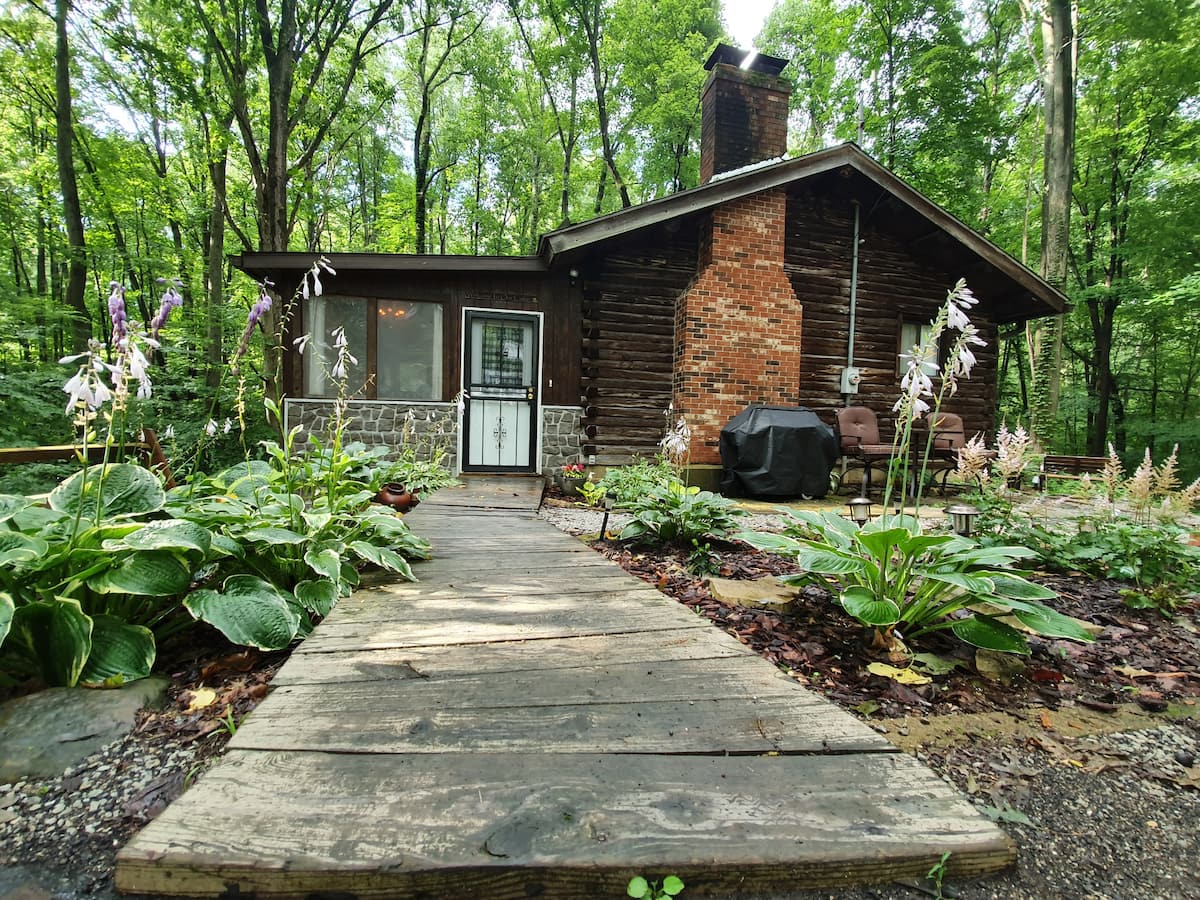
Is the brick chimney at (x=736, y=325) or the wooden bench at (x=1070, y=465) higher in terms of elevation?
the brick chimney at (x=736, y=325)

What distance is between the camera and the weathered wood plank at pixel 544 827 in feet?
2.39

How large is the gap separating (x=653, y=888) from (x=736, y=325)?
23.5 feet

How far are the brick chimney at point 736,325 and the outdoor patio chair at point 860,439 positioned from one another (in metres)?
0.80

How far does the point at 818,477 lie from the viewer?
643 cm

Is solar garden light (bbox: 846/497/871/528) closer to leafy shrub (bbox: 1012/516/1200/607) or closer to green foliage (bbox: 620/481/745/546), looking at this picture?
green foliage (bbox: 620/481/745/546)

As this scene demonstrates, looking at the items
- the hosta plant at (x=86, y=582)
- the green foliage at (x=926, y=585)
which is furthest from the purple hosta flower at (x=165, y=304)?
the green foliage at (x=926, y=585)

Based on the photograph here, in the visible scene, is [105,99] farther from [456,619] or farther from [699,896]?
[699,896]

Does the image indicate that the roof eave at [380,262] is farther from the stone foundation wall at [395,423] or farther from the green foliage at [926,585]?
the green foliage at [926,585]

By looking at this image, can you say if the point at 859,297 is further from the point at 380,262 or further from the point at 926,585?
the point at 926,585

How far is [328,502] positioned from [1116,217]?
1936 cm

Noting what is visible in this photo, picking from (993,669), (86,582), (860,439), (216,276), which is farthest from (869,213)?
(216,276)

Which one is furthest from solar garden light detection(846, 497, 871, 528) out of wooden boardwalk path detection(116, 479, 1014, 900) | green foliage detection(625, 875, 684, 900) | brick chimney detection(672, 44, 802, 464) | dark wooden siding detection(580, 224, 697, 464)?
dark wooden siding detection(580, 224, 697, 464)

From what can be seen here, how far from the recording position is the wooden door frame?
7.32 meters

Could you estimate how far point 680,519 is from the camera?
3.33m
